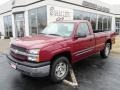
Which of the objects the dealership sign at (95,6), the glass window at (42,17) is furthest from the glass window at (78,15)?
the glass window at (42,17)

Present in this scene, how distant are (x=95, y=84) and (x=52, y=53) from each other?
66.1 inches

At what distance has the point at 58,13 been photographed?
1548cm

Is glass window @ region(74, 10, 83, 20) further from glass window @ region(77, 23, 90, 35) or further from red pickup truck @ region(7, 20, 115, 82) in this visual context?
glass window @ region(77, 23, 90, 35)

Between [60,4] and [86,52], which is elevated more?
[60,4]

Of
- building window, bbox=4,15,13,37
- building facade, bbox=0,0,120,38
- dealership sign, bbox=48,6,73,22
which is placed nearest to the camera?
dealership sign, bbox=48,6,73,22

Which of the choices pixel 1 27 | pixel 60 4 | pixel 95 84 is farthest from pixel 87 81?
pixel 1 27

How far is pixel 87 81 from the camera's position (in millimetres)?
5109

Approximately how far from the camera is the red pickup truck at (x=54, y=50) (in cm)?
438

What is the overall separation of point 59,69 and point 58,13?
36.5 feet

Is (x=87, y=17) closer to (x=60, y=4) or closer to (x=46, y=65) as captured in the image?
(x=60, y=4)

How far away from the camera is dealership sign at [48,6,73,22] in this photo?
14.7 meters

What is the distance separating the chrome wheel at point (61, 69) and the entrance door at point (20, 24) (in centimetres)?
1474

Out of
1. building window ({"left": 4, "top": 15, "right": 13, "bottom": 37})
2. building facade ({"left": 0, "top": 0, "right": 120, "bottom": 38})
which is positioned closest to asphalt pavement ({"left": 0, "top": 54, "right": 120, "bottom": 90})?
building facade ({"left": 0, "top": 0, "right": 120, "bottom": 38})

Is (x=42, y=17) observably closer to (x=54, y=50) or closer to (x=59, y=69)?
(x=59, y=69)
